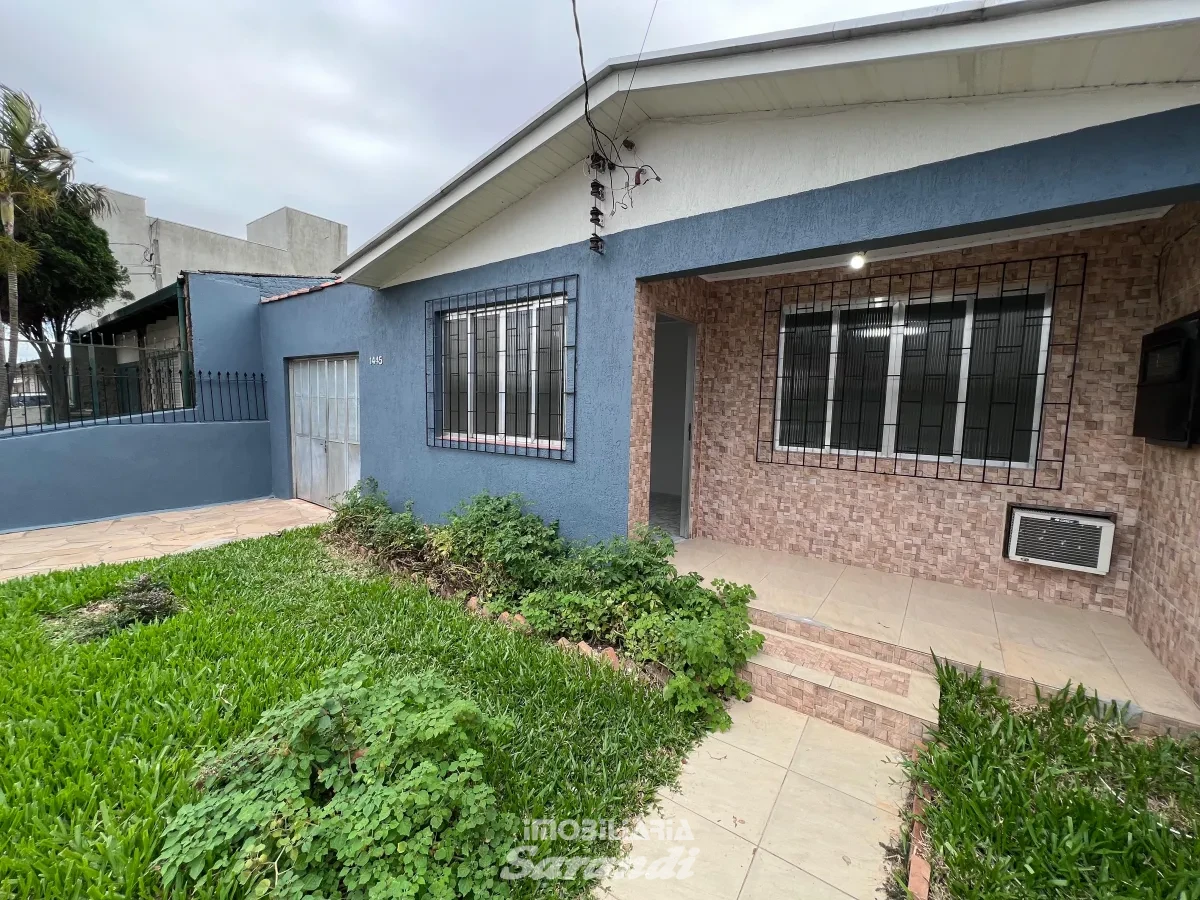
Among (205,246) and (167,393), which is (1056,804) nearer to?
(167,393)

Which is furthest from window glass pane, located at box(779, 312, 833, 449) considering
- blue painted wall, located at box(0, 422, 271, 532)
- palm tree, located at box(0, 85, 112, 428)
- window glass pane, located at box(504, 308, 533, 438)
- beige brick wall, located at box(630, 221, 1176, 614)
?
palm tree, located at box(0, 85, 112, 428)

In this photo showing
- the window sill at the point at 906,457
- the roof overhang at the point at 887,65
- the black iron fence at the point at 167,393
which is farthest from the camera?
Answer: the black iron fence at the point at 167,393

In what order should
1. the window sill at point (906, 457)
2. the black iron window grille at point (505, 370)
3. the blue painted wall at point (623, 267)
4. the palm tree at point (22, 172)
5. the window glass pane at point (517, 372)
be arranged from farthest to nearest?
the palm tree at point (22, 172) → the window glass pane at point (517, 372) → the black iron window grille at point (505, 370) → the window sill at point (906, 457) → the blue painted wall at point (623, 267)

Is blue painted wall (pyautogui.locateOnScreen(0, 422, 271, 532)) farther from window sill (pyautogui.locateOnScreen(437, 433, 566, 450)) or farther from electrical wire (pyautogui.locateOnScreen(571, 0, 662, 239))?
electrical wire (pyautogui.locateOnScreen(571, 0, 662, 239))

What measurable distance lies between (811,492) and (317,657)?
452 cm

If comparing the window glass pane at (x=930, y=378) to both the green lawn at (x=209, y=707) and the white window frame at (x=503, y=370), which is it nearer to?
the white window frame at (x=503, y=370)

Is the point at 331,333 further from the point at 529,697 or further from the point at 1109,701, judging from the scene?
the point at 1109,701

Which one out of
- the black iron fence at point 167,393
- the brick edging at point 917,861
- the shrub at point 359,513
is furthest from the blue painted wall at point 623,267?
the brick edging at point 917,861

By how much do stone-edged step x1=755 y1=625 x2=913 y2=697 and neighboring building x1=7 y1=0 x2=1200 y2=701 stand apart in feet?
4.62

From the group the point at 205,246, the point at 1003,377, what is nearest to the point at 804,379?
the point at 1003,377

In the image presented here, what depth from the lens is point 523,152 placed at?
13.6 ft

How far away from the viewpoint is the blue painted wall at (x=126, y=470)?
670 centimetres

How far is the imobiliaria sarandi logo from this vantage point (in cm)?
192

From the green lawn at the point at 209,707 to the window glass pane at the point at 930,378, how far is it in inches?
132
